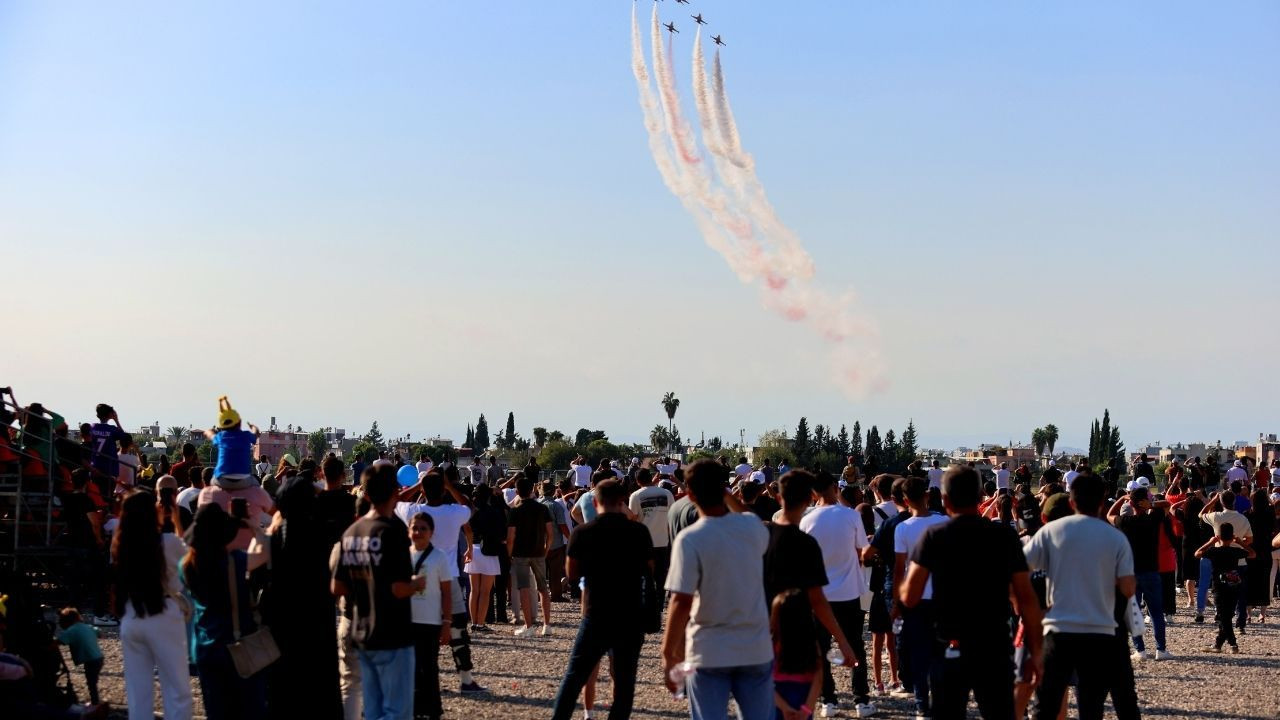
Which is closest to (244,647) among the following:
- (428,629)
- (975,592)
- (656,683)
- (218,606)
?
(218,606)

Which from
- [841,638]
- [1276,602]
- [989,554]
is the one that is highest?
[989,554]

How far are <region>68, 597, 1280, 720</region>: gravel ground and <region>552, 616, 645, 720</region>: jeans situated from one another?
2.02 metres

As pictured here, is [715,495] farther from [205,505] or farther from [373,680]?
[205,505]

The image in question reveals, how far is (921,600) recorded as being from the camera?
9469mm

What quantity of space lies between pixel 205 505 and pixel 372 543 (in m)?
1.08

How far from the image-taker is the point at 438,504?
12.9 m

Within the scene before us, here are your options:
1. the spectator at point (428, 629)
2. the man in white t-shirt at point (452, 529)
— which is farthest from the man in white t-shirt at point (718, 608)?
the man in white t-shirt at point (452, 529)

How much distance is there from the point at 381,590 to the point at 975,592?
10.5ft

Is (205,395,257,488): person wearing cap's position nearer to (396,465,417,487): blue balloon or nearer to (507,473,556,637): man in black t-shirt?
(396,465,417,487): blue balloon

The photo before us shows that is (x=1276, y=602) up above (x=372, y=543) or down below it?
below

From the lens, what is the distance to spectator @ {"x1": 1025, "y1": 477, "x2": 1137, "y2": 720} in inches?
289

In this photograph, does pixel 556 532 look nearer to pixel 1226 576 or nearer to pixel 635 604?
pixel 1226 576

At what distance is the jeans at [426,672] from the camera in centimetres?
959

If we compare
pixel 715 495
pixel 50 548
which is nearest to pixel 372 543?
pixel 715 495
